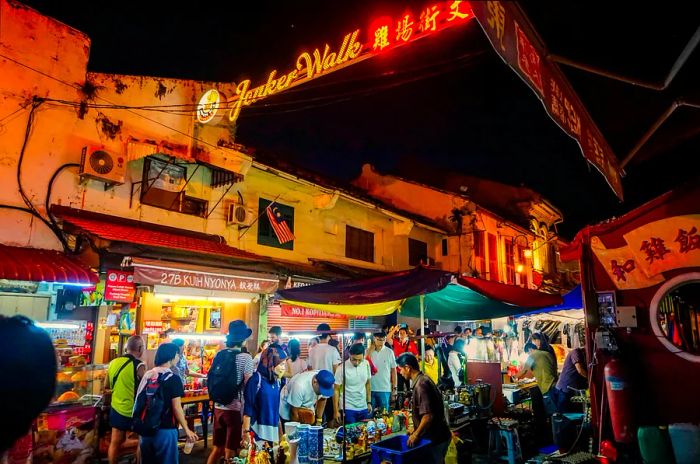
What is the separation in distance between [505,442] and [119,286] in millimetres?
8982

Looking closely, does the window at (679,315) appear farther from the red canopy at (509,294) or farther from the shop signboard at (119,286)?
the shop signboard at (119,286)

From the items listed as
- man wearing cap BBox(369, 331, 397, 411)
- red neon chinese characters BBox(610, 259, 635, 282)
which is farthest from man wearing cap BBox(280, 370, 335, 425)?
red neon chinese characters BBox(610, 259, 635, 282)

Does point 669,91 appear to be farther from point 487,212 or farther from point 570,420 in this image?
point 487,212

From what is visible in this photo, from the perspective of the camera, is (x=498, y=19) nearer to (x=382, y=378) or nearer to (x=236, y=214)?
(x=382, y=378)

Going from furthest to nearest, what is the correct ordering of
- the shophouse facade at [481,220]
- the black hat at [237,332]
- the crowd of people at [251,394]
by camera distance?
the shophouse facade at [481,220], the black hat at [237,332], the crowd of people at [251,394]

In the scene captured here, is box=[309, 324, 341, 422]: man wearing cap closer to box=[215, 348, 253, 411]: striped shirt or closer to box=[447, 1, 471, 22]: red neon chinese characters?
box=[215, 348, 253, 411]: striped shirt

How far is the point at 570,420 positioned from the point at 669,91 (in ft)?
23.5

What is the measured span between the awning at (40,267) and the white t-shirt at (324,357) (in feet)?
16.8

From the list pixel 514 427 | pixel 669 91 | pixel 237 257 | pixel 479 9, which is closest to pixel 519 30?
pixel 479 9

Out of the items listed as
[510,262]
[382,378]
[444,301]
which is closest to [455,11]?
[444,301]

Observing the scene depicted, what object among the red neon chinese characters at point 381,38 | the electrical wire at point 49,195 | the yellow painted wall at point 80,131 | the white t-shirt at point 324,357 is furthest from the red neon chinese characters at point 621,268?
the electrical wire at point 49,195

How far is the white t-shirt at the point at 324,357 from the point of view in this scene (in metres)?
10.6

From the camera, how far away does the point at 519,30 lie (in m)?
3.19

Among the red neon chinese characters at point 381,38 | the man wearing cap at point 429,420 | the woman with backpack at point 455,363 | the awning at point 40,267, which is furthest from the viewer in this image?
the woman with backpack at point 455,363
